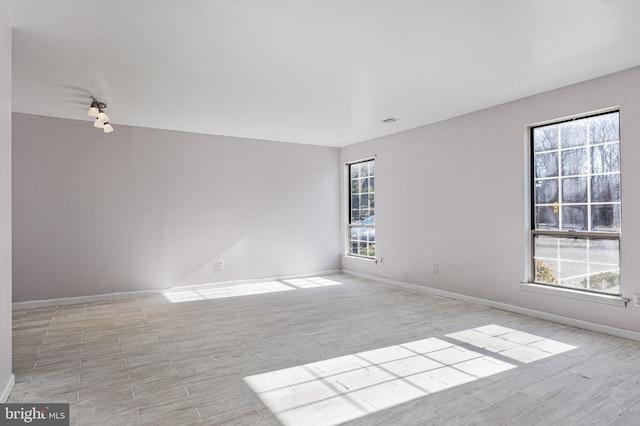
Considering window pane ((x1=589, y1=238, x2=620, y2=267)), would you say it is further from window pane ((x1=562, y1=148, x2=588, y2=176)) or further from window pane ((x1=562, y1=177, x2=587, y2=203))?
window pane ((x1=562, y1=148, x2=588, y2=176))

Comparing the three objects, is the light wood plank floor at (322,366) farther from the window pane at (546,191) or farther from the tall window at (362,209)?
the tall window at (362,209)

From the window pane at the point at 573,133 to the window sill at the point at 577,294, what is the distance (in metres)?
1.61

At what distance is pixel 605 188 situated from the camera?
3.84 meters

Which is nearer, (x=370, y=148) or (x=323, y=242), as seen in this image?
(x=370, y=148)

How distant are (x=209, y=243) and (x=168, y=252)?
2.18 ft

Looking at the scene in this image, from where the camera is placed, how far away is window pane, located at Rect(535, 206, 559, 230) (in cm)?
428

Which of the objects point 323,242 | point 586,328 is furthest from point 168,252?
point 586,328

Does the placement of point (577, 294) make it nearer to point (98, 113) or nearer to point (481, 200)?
point (481, 200)

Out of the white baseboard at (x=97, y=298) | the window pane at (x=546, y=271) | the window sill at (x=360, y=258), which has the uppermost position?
the window pane at (x=546, y=271)

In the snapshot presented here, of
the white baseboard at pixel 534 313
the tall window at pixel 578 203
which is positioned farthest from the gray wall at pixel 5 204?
the tall window at pixel 578 203

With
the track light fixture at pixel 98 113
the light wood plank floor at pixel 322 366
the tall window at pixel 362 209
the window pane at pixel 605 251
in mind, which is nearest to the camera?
the light wood plank floor at pixel 322 366

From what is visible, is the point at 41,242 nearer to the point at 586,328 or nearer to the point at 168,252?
the point at 168,252

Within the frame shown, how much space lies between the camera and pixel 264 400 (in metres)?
2.46

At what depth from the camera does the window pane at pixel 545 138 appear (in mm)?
4285
